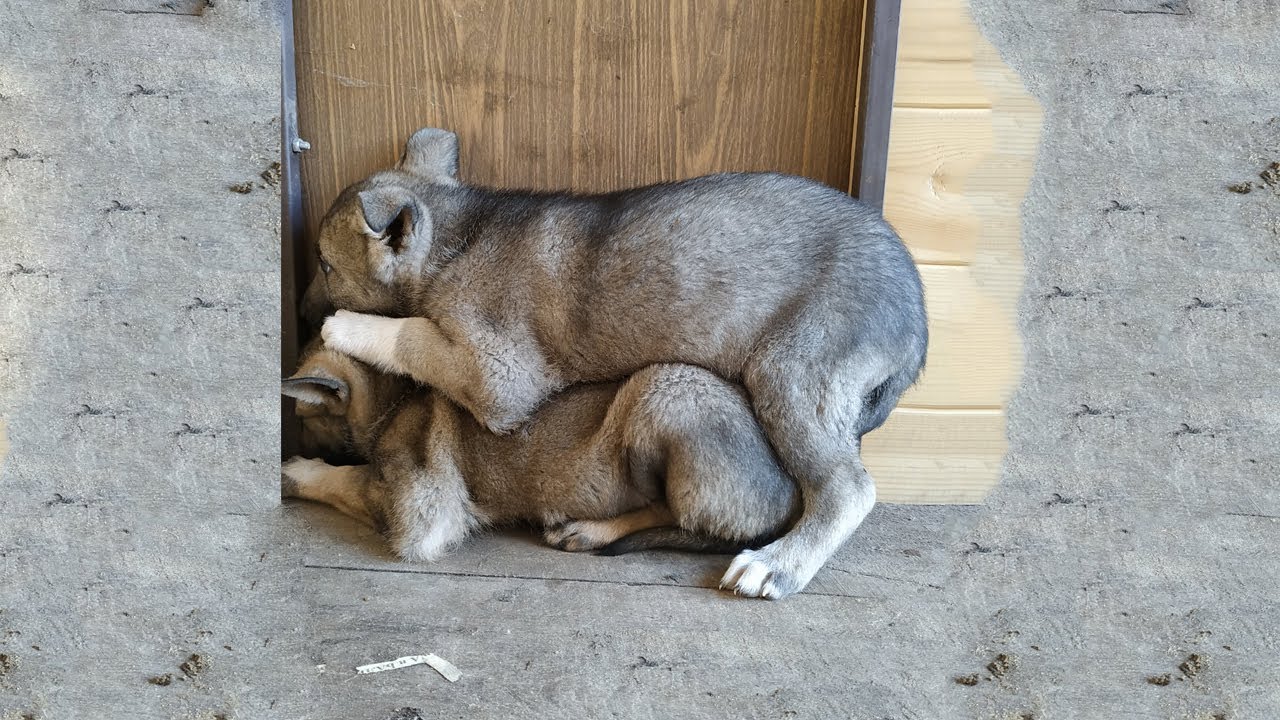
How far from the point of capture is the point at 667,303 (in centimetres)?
325

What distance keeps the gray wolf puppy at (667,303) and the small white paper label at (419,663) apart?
33.5 inches

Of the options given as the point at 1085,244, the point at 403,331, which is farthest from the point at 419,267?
the point at 1085,244

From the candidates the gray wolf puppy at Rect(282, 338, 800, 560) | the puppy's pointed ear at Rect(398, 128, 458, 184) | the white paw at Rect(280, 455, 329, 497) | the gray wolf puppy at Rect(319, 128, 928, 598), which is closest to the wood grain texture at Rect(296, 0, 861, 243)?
the puppy's pointed ear at Rect(398, 128, 458, 184)

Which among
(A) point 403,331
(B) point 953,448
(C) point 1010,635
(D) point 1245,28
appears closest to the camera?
(C) point 1010,635

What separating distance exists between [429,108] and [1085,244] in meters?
2.44

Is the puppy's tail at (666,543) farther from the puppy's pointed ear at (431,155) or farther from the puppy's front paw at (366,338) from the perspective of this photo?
the puppy's pointed ear at (431,155)

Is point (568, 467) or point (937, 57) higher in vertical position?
point (937, 57)

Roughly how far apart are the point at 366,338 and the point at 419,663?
114 cm

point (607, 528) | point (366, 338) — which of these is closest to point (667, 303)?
point (607, 528)

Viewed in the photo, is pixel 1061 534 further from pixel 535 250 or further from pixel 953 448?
pixel 535 250

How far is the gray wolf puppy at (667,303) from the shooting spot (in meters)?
3.12

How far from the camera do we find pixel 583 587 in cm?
310

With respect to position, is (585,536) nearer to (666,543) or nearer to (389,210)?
(666,543)

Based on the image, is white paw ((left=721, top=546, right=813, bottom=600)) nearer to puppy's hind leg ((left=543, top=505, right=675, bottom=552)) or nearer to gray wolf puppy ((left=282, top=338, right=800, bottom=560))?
gray wolf puppy ((left=282, top=338, right=800, bottom=560))
